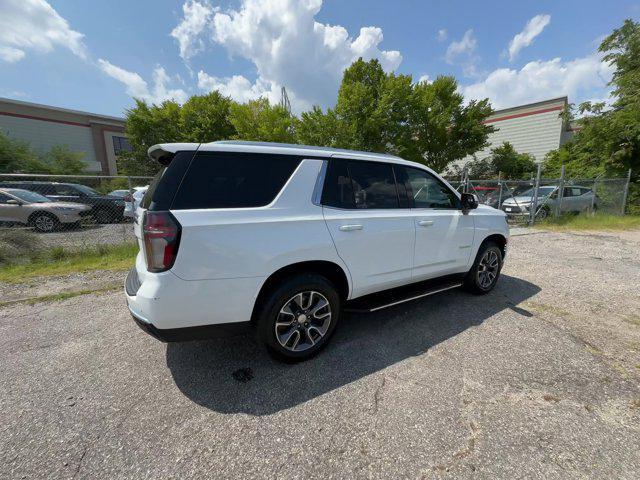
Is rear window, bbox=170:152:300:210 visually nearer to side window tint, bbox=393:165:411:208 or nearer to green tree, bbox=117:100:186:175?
side window tint, bbox=393:165:411:208

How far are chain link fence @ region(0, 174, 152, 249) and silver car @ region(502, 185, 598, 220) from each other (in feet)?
41.5

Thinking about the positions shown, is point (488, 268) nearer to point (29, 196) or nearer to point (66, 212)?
point (66, 212)

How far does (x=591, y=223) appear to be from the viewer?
35.4ft

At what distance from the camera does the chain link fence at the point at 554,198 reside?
11.2m

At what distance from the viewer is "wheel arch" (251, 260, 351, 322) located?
2406 mm

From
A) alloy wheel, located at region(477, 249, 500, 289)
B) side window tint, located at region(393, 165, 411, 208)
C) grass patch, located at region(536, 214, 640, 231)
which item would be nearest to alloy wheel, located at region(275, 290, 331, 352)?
side window tint, located at region(393, 165, 411, 208)

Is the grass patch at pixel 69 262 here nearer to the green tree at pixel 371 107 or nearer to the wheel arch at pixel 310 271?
the wheel arch at pixel 310 271

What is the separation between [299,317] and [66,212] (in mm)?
9377

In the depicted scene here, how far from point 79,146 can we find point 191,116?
18.7m

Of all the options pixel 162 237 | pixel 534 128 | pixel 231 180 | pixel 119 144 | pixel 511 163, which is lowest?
pixel 162 237

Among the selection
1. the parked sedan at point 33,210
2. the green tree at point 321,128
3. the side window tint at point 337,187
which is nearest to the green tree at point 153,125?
the green tree at point 321,128

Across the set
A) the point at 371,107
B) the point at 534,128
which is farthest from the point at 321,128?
the point at 534,128

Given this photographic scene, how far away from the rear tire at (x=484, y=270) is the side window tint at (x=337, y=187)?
2.21 meters

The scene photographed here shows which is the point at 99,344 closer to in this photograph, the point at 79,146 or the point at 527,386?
the point at 527,386
